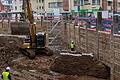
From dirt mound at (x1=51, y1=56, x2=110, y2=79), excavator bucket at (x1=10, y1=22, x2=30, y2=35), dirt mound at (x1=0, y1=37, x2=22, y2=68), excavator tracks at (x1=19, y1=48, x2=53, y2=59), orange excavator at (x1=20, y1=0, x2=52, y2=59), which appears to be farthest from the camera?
excavator bucket at (x1=10, y1=22, x2=30, y2=35)

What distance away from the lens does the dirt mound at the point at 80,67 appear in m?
22.0

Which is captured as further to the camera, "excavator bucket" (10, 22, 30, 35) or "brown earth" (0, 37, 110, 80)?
"excavator bucket" (10, 22, 30, 35)

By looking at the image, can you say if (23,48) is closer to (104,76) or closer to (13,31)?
(104,76)

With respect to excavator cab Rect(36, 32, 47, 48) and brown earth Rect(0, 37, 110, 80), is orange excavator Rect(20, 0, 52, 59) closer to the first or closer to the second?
excavator cab Rect(36, 32, 47, 48)

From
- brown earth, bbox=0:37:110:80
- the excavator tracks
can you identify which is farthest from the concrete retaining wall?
the excavator tracks

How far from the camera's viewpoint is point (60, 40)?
37719mm

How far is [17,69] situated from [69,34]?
14.0 metres

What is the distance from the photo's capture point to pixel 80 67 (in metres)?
22.5

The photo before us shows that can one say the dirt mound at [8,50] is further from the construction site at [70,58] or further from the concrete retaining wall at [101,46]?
the concrete retaining wall at [101,46]

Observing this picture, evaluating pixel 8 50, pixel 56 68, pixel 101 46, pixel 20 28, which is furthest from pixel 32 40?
pixel 20 28

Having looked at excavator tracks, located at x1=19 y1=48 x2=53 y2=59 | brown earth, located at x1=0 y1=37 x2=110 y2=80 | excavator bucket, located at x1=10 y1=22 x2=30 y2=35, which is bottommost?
brown earth, located at x1=0 y1=37 x2=110 y2=80

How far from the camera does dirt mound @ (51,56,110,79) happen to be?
2198 cm

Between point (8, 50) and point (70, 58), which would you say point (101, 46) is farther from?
point (8, 50)

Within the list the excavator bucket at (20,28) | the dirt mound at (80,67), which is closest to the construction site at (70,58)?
the dirt mound at (80,67)
